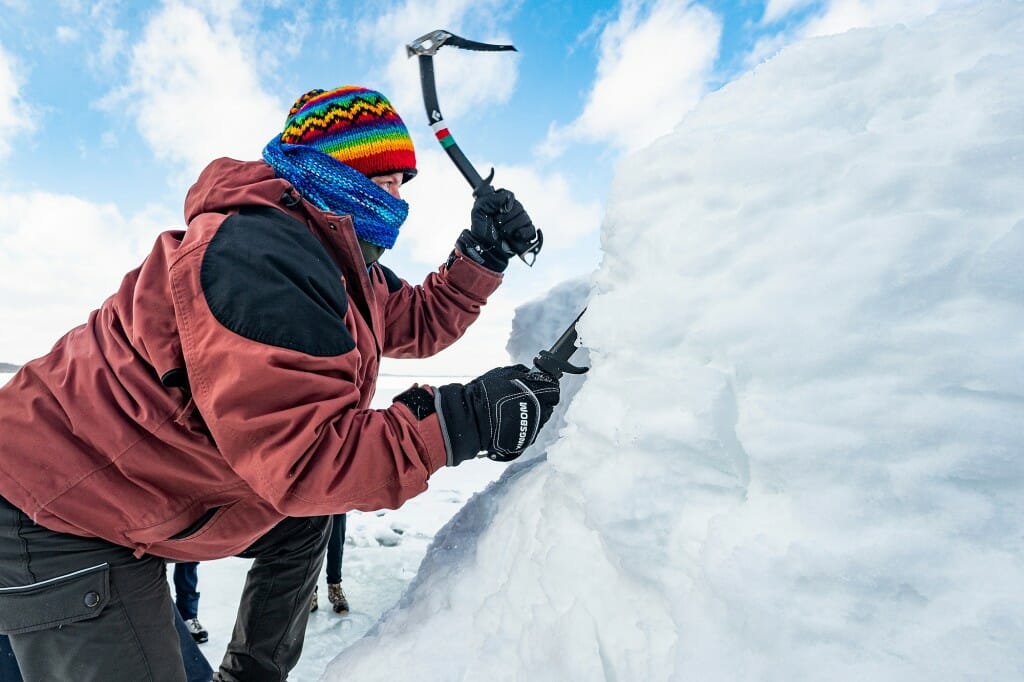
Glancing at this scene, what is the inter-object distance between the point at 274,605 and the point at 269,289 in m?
1.24

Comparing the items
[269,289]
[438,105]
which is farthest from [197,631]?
[438,105]

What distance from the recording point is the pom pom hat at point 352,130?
1583mm

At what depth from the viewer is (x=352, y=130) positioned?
1.60 metres

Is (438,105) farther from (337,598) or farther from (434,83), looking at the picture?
(337,598)

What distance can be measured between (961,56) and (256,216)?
1379 mm

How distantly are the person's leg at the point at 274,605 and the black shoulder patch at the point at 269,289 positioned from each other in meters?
1.02

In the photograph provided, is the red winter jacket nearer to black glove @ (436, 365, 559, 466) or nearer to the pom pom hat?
black glove @ (436, 365, 559, 466)

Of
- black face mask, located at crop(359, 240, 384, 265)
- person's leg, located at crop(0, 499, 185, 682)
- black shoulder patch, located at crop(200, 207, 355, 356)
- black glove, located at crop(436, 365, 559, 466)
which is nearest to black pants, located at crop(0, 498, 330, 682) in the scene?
person's leg, located at crop(0, 499, 185, 682)

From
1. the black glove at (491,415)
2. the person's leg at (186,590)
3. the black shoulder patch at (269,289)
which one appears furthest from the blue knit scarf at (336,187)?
the person's leg at (186,590)

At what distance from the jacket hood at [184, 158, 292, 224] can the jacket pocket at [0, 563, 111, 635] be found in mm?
832

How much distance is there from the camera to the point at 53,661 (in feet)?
4.07

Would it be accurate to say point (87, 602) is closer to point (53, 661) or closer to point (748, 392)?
point (53, 661)

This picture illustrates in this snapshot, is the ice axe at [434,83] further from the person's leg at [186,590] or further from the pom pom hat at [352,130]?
the person's leg at [186,590]

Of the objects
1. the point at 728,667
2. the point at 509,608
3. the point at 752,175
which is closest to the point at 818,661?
the point at 728,667
